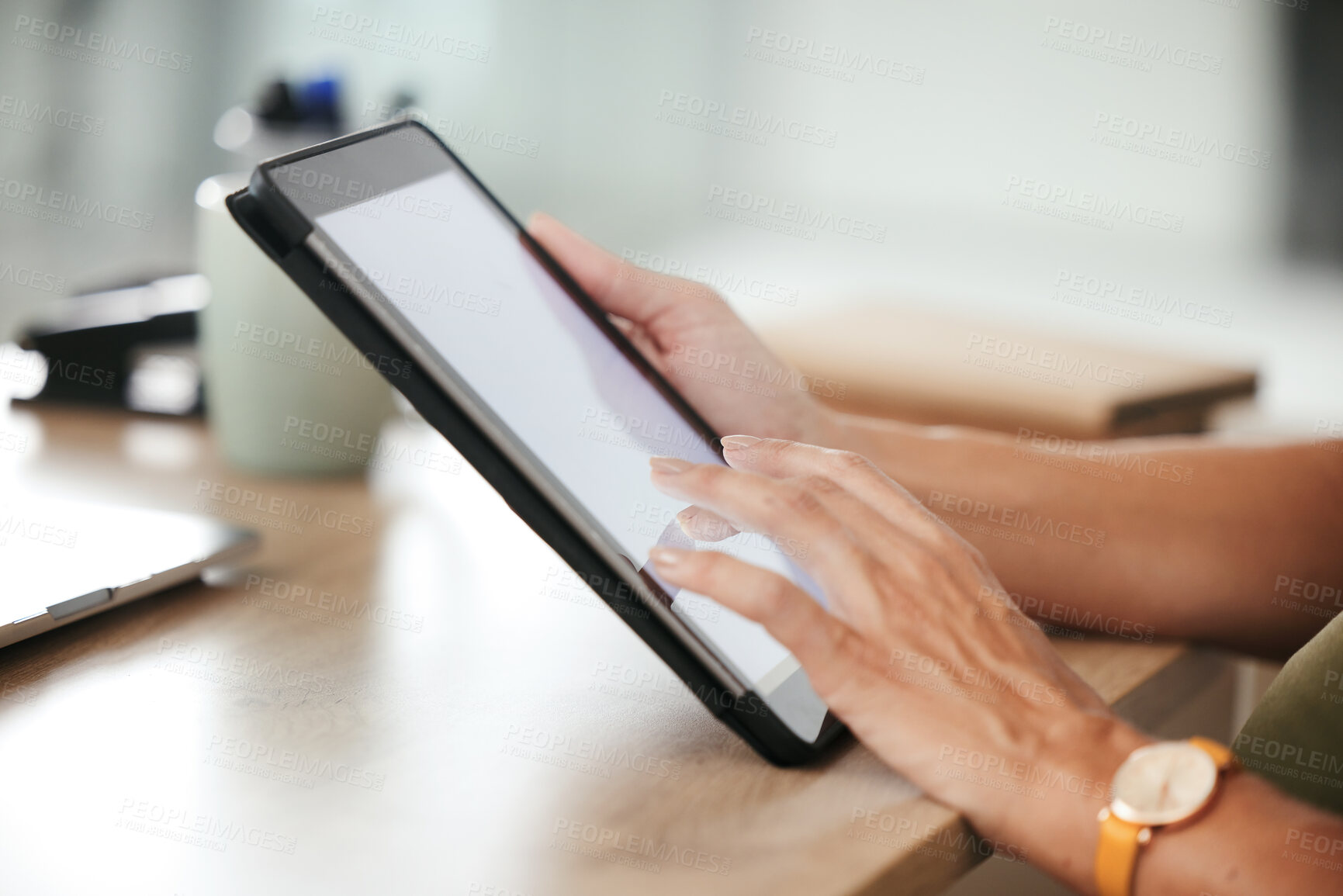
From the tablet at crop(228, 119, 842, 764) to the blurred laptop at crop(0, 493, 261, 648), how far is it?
0.75 feet

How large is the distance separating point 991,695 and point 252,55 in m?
3.50

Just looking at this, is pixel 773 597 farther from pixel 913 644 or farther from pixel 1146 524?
pixel 1146 524

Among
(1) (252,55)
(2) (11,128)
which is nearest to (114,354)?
(2) (11,128)

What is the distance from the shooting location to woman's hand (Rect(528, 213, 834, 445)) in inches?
26.5

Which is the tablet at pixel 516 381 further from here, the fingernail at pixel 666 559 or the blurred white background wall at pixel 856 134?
the blurred white background wall at pixel 856 134

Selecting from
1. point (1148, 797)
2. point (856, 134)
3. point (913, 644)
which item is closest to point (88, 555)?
point (913, 644)

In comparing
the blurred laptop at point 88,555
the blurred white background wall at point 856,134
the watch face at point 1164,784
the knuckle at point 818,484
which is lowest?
the blurred white background wall at point 856,134

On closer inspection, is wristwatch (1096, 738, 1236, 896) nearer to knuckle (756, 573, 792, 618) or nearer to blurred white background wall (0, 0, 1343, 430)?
knuckle (756, 573, 792, 618)

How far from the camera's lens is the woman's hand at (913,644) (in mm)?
454

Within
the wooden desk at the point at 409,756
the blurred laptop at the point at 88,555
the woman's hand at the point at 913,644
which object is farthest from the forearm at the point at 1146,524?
the blurred laptop at the point at 88,555

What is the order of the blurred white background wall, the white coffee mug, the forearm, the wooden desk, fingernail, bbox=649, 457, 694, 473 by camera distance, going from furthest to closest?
the blurred white background wall
the white coffee mug
the forearm
fingernail, bbox=649, 457, 694, 473
the wooden desk

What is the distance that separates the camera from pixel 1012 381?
94cm

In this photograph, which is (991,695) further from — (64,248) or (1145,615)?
(64,248)

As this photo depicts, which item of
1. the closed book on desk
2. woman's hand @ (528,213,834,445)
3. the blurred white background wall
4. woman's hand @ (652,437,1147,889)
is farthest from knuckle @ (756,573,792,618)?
the blurred white background wall
